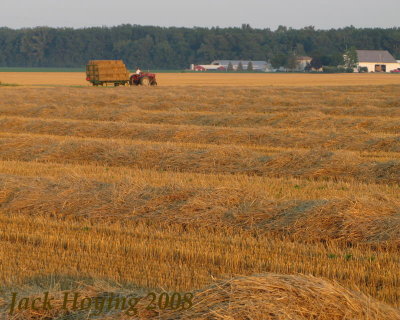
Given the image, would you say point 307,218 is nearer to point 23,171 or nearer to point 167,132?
point 23,171

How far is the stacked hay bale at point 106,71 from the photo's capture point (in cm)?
5441

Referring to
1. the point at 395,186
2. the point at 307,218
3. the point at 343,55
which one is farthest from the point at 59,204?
the point at 343,55

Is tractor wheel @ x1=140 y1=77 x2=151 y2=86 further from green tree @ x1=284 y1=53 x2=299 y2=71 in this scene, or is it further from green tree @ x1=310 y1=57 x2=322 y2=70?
green tree @ x1=284 y1=53 x2=299 y2=71

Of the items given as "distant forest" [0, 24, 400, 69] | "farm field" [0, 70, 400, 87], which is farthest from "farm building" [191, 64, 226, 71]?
"farm field" [0, 70, 400, 87]

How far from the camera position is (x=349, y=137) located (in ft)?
62.4

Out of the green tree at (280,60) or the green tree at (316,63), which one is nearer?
the green tree at (316,63)

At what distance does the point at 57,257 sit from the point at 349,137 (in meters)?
12.4

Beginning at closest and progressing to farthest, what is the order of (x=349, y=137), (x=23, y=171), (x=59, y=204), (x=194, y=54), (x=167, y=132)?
(x=59, y=204) → (x=23, y=171) → (x=349, y=137) → (x=167, y=132) → (x=194, y=54)

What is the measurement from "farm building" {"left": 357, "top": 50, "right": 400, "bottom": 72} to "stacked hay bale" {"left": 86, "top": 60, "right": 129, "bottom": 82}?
7871cm

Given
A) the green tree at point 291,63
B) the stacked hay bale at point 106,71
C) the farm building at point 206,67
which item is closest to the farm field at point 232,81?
the stacked hay bale at point 106,71

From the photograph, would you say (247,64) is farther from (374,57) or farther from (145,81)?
(145,81)

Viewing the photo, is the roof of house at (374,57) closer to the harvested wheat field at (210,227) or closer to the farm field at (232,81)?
the farm field at (232,81)

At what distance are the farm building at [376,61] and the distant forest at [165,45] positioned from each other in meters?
12.1

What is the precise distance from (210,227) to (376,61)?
12388 centimetres
